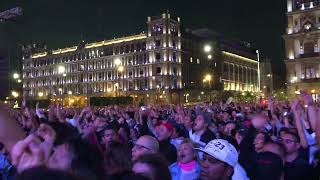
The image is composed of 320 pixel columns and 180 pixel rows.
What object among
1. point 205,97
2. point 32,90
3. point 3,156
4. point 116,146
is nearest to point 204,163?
point 116,146

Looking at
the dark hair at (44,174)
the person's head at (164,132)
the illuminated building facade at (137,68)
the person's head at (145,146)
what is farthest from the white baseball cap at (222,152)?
the illuminated building facade at (137,68)

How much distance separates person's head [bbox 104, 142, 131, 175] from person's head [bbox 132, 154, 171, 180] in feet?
2.24

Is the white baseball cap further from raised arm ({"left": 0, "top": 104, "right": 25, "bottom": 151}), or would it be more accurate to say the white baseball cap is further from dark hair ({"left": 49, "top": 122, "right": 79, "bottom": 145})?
raised arm ({"left": 0, "top": 104, "right": 25, "bottom": 151})

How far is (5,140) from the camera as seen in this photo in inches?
145

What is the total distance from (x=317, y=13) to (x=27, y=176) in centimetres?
7343

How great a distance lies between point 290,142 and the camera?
7.21m

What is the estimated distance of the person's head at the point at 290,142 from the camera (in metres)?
7.11

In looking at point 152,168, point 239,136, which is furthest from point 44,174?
point 239,136

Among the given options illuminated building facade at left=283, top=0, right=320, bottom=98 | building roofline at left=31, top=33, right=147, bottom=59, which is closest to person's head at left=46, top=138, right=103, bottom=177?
illuminated building facade at left=283, top=0, right=320, bottom=98

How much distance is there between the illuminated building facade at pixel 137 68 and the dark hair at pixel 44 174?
323ft

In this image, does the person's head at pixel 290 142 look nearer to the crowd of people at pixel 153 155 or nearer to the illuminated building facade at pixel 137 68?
the crowd of people at pixel 153 155

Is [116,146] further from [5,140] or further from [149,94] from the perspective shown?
[149,94]

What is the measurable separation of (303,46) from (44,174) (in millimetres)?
73317

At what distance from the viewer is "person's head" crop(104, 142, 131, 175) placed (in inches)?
198
